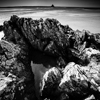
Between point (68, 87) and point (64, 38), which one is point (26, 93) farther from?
point (64, 38)

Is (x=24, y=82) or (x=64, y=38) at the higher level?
(x=64, y=38)

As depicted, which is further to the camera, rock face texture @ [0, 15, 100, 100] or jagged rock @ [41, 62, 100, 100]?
rock face texture @ [0, 15, 100, 100]

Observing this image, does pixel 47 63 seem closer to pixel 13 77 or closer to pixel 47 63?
pixel 47 63

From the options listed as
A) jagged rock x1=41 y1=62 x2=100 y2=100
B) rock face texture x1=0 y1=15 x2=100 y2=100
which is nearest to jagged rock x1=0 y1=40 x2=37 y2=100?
rock face texture x1=0 y1=15 x2=100 y2=100

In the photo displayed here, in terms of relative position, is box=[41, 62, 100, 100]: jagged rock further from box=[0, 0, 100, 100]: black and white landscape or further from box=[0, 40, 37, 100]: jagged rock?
box=[0, 40, 37, 100]: jagged rock

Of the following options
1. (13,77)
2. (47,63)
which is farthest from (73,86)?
(47,63)

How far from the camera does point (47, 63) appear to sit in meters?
15.6

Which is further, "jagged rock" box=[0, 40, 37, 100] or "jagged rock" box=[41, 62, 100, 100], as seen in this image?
"jagged rock" box=[0, 40, 37, 100]

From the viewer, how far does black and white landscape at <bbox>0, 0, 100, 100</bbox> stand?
8.69 meters

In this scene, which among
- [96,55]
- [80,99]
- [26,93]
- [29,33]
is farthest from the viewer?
[29,33]

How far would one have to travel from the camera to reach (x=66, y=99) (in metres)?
8.56

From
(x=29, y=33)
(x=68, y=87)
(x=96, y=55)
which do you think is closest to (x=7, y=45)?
(x=29, y=33)

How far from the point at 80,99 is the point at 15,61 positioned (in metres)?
8.85

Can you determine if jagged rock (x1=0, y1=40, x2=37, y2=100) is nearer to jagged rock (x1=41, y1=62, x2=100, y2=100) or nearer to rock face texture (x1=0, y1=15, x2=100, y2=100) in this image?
rock face texture (x1=0, y1=15, x2=100, y2=100)
